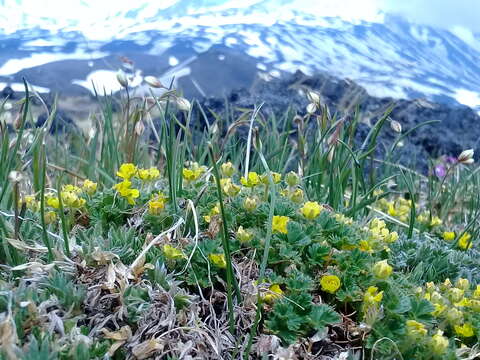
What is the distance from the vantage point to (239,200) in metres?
1.80

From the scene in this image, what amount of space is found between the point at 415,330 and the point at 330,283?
0.78 feet

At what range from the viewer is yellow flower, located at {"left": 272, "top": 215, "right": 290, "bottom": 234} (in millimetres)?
1575

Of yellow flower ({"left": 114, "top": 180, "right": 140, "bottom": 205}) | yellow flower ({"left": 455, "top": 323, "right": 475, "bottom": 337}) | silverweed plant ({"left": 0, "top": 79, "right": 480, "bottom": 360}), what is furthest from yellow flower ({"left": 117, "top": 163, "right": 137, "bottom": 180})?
yellow flower ({"left": 455, "top": 323, "right": 475, "bottom": 337})

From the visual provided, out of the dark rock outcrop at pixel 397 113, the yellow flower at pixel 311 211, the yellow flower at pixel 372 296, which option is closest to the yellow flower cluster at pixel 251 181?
the yellow flower at pixel 311 211

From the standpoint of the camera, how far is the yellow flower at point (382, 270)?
4.81ft

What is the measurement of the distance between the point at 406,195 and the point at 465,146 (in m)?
2.61

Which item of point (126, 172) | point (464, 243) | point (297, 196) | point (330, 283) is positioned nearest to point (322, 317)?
point (330, 283)

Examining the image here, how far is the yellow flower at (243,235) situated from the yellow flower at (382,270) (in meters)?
0.36

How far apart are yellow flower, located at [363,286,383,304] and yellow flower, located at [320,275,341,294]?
→ 0.25 ft

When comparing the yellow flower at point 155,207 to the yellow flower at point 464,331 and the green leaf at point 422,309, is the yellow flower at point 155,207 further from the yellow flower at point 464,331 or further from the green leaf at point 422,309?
the yellow flower at point 464,331

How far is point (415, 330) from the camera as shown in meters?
1.34

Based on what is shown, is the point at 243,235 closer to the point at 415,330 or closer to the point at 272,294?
the point at 272,294

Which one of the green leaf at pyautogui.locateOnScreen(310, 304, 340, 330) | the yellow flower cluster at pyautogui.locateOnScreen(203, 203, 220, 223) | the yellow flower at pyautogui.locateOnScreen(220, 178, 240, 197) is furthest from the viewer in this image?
the yellow flower at pyautogui.locateOnScreen(220, 178, 240, 197)

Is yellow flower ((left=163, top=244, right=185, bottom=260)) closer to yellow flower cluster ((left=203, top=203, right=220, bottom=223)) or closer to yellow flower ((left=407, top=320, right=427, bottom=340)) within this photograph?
yellow flower cluster ((left=203, top=203, right=220, bottom=223))
